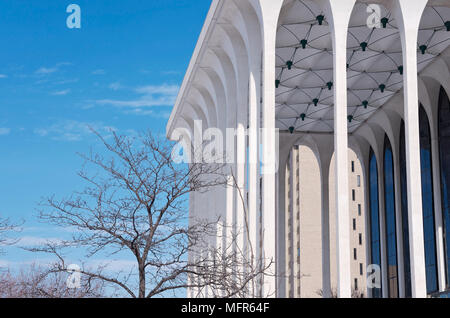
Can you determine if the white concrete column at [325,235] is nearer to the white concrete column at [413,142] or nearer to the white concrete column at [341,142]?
the white concrete column at [413,142]

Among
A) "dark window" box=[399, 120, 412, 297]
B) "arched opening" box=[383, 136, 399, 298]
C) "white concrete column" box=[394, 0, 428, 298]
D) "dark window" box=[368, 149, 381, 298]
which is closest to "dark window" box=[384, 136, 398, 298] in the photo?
"arched opening" box=[383, 136, 399, 298]

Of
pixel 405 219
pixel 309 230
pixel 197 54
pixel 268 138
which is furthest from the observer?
pixel 309 230

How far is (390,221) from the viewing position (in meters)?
40.1

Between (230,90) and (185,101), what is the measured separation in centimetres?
765

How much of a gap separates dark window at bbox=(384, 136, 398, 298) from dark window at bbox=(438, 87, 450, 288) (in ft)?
21.8

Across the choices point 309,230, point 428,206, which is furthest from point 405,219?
point 309,230

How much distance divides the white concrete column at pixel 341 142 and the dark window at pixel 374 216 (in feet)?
72.8

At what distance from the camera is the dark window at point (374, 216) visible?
1661 inches

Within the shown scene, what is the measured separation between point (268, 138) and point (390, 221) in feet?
70.2

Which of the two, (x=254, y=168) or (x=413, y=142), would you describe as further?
(x=254, y=168)

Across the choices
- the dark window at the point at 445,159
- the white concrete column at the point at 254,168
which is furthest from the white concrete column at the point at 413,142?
the dark window at the point at 445,159

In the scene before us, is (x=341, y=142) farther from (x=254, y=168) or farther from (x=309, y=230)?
(x=309, y=230)

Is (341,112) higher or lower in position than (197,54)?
lower
